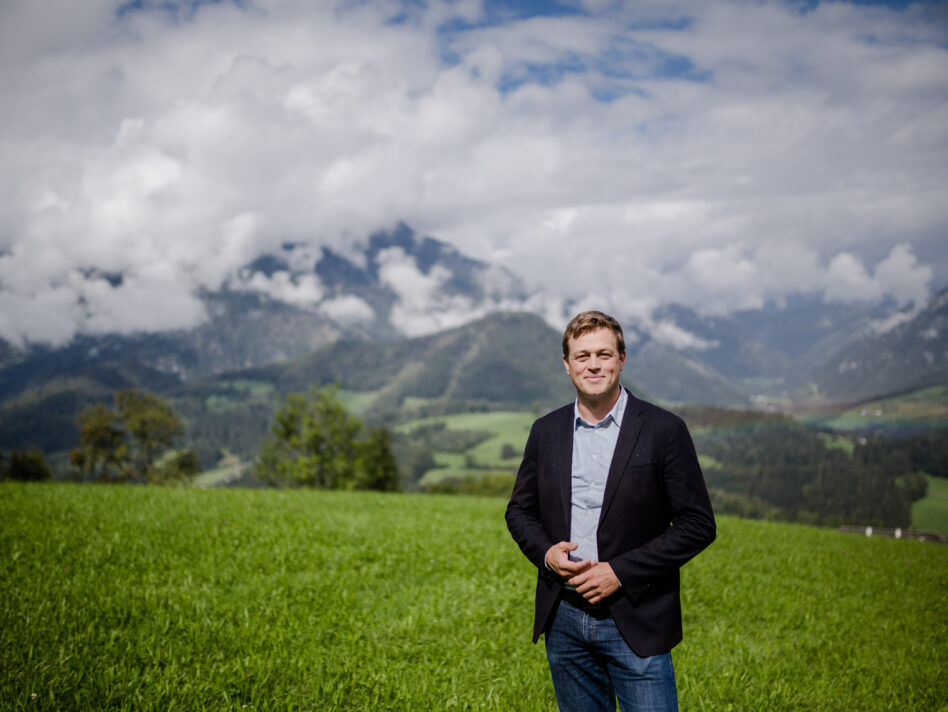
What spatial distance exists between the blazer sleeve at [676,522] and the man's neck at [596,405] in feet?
1.32

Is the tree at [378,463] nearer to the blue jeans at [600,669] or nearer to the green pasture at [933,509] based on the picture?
the blue jeans at [600,669]

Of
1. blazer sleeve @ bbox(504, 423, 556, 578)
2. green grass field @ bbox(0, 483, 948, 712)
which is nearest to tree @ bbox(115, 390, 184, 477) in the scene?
green grass field @ bbox(0, 483, 948, 712)

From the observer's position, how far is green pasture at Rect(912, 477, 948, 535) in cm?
10562

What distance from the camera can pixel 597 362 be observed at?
Answer: 12.6 feet

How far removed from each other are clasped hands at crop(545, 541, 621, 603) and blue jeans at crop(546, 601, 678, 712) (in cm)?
33

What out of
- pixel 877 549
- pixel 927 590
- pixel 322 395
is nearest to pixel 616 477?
pixel 927 590

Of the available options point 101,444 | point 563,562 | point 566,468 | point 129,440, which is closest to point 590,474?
point 566,468

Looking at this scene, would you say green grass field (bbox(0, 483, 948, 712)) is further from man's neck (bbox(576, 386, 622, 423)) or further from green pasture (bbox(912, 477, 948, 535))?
green pasture (bbox(912, 477, 948, 535))

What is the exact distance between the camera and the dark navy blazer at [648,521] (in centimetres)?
371

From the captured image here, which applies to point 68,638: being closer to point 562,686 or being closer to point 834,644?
point 562,686

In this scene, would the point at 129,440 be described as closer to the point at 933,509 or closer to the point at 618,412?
the point at 618,412

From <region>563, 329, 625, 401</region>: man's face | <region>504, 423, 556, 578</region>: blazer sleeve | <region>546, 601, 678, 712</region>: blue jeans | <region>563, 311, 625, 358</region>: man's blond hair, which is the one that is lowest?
<region>546, 601, 678, 712</region>: blue jeans

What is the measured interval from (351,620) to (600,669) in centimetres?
511

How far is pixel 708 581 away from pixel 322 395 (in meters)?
45.2
